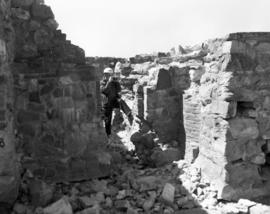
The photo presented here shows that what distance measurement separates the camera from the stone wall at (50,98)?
4812 millimetres

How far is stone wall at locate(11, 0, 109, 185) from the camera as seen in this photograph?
4.81m

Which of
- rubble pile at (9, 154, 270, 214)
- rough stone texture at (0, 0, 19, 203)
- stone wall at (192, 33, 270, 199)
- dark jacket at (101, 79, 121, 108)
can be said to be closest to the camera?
rough stone texture at (0, 0, 19, 203)

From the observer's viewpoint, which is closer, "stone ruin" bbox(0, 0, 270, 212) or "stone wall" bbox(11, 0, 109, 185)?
"stone ruin" bbox(0, 0, 270, 212)

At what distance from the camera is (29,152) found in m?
4.83

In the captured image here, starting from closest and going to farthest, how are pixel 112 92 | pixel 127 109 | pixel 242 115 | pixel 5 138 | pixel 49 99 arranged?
1. pixel 5 138
2. pixel 242 115
3. pixel 49 99
4. pixel 112 92
5. pixel 127 109

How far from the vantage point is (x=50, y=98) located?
16.0 feet

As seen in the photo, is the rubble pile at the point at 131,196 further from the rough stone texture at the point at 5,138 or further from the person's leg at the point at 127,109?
the person's leg at the point at 127,109

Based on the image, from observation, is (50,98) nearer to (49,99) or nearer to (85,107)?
(49,99)

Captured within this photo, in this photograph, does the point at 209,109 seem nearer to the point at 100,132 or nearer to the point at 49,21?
the point at 100,132

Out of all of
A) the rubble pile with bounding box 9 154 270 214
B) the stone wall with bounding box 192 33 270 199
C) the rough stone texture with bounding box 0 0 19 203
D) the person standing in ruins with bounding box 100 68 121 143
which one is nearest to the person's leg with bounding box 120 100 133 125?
the person standing in ruins with bounding box 100 68 121 143

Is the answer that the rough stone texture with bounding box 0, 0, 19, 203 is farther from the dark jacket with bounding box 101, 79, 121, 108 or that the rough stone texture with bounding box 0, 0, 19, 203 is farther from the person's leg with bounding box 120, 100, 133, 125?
the person's leg with bounding box 120, 100, 133, 125

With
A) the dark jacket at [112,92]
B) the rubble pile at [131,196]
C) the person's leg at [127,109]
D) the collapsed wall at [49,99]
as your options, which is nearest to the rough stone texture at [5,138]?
the rubble pile at [131,196]

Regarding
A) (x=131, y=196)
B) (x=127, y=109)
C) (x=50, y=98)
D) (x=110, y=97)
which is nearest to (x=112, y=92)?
(x=110, y=97)

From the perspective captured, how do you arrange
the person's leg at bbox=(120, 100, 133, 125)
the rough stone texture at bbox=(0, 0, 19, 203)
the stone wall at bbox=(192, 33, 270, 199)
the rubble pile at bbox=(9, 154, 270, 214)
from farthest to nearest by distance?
1. the person's leg at bbox=(120, 100, 133, 125)
2. the stone wall at bbox=(192, 33, 270, 199)
3. the rubble pile at bbox=(9, 154, 270, 214)
4. the rough stone texture at bbox=(0, 0, 19, 203)
